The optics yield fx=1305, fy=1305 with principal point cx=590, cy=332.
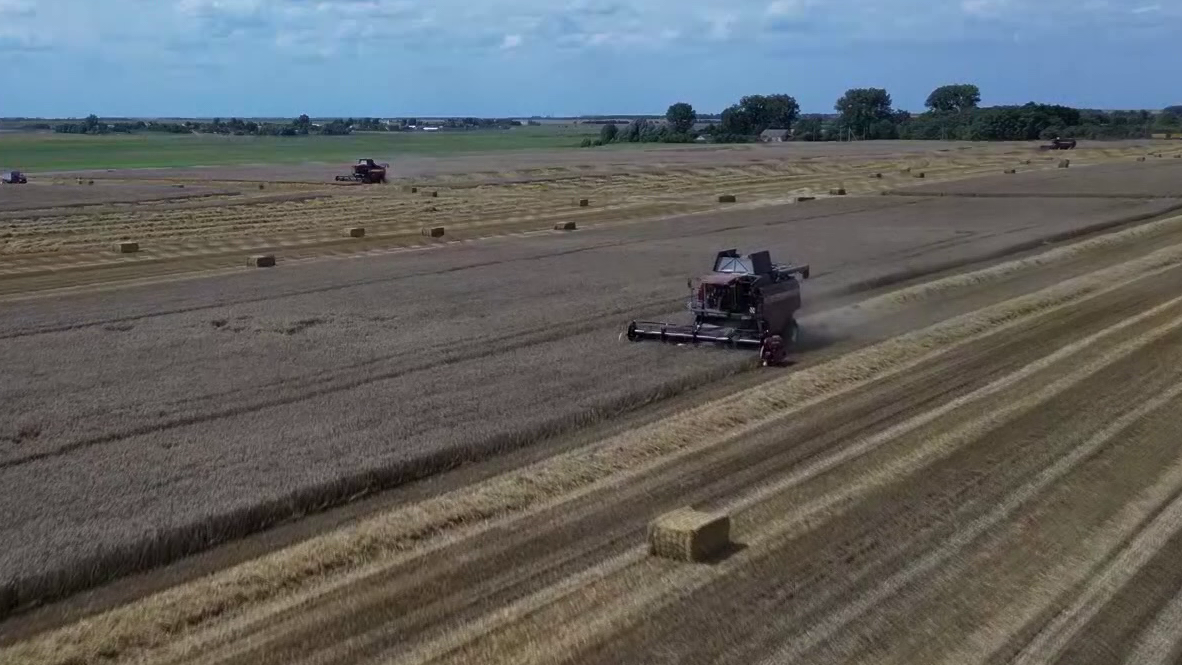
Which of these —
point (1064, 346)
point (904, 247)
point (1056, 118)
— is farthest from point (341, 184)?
point (1056, 118)

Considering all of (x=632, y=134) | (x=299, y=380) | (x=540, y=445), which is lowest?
(x=632, y=134)

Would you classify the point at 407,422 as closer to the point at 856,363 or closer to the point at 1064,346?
the point at 856,363

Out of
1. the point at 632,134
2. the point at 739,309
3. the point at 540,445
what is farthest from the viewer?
the point at 632,134

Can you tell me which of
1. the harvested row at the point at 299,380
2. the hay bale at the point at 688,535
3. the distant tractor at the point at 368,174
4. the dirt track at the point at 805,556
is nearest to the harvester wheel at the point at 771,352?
the harvested row at the point at 299,380

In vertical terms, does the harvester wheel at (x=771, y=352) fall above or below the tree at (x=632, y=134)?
above

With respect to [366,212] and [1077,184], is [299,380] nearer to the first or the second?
[366,212]

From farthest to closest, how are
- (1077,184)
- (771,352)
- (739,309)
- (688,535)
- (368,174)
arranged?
(368,174), (1077,184), (739,309), (771,352), (688,535)

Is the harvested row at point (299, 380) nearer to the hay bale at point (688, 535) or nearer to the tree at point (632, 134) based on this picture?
the hay bale at point (688, 535)

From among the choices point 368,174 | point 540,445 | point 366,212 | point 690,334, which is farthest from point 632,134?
point 540,445
